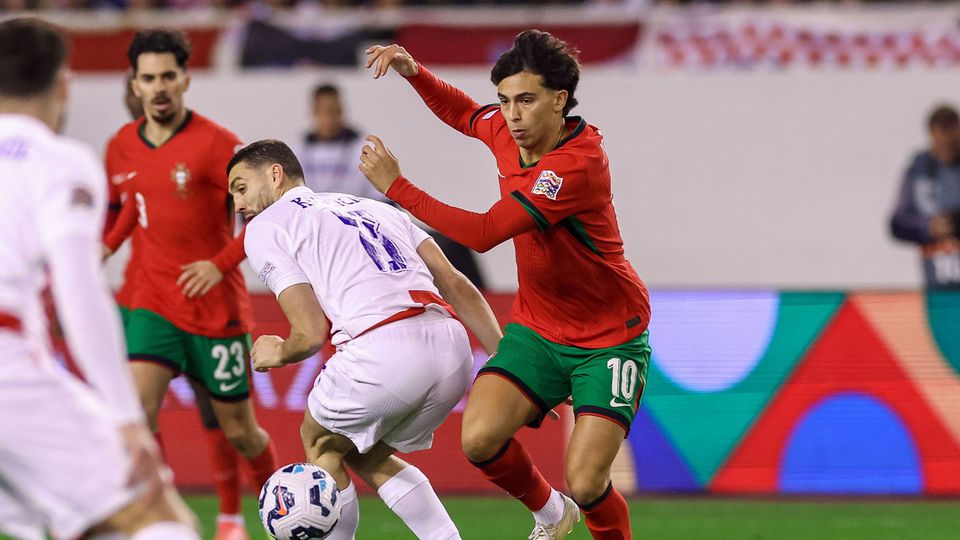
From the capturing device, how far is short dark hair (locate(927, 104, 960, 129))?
10.8 metres

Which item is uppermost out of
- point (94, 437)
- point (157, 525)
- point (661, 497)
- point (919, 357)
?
point (94, 437)

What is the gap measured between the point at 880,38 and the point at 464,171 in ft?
13.7

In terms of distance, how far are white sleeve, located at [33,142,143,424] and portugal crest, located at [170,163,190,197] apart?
3.71 metres

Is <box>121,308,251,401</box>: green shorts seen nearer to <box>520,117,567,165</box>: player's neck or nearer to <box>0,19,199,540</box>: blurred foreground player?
<box>520,117,567,165</box>: player's neck

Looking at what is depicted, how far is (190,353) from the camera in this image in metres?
7.20

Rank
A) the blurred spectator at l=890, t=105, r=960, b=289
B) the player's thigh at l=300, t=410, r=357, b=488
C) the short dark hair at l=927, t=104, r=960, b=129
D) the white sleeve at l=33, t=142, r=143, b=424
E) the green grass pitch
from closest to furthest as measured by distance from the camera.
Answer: the white sleeve at l=33, t=142, r=143, b=424 → the player's thigh at l=300, t=410, r=357, b=488 → the green grass pitch → the short dark hair at l=927, t=104, r=960, b=129 → the blurred spectator at l=890, t=105, r=960, b=289

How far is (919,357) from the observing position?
9336mm

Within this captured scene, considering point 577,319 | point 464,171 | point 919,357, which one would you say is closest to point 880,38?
point 464,171

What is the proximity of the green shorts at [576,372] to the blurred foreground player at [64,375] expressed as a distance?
245cm

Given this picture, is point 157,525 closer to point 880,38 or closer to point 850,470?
point 850,470

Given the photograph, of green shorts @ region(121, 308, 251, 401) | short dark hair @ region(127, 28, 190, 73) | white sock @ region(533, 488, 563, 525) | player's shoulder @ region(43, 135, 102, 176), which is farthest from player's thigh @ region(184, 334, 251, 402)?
player's shoulder @ region(43, 135, 102, 176)

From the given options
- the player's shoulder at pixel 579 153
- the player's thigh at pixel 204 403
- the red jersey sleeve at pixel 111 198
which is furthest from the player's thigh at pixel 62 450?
the red jersey sleeve at pixel 111 198

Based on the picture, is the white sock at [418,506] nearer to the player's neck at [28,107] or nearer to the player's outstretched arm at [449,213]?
the player's outstretched arm at [449,213]

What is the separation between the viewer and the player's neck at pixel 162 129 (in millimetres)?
7199
